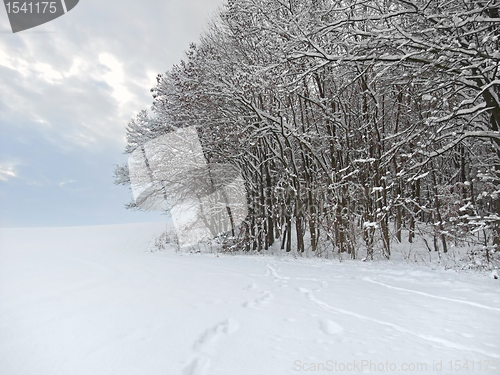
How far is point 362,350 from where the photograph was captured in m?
1.51

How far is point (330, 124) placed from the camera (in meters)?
8.59

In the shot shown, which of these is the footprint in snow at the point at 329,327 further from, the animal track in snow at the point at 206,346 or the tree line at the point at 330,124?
the tree line at the point at 330,124

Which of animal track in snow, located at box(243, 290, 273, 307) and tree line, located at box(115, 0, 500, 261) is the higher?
tree line, located at box(115, 0, 500, 261)

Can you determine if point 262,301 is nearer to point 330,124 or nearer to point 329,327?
point 329,327

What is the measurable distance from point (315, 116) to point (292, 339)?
8673 millimetres

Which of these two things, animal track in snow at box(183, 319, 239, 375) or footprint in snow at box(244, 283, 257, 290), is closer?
animal track in snow at box(183, 319, 239, 375)

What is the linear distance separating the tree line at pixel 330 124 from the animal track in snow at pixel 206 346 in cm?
442

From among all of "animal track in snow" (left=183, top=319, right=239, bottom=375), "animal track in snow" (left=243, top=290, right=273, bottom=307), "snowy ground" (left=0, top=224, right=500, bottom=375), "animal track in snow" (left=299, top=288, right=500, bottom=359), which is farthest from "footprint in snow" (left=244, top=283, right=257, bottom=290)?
"animal track in snow" (left=183, top=319, right=239, bottom=375)

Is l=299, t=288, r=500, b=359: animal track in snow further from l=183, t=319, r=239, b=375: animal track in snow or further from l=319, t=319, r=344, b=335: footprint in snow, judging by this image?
l=183, t=319, r=239, b=375: animal track in snow

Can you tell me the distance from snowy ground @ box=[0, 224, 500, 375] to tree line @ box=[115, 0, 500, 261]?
3482 millimetres

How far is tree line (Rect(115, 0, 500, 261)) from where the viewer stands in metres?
5.35

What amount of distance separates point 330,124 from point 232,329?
7.82m

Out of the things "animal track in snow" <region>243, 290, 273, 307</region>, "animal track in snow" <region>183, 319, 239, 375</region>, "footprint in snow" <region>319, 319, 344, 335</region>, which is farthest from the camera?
"animal track in snow" <region>243, 290, 273, 307</region>

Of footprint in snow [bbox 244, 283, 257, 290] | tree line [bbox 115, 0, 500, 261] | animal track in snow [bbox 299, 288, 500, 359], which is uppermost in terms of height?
tree line [bbox 115, 0, 500, 261]
